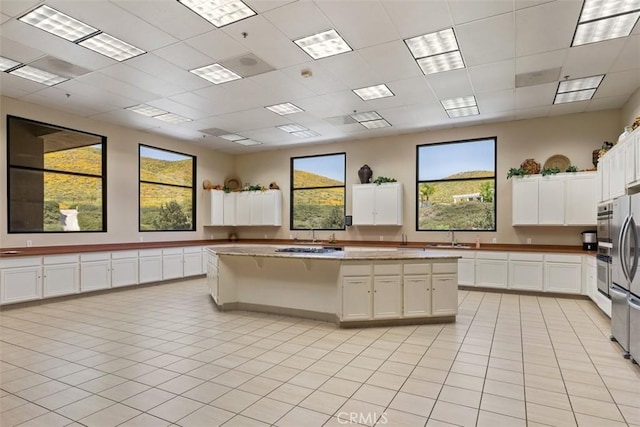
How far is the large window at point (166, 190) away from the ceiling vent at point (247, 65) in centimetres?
449

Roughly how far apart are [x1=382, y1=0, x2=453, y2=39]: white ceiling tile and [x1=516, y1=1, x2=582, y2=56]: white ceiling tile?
77 cm

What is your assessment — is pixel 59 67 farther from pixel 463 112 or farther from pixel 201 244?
pixel 463 112

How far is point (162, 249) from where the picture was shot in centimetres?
793

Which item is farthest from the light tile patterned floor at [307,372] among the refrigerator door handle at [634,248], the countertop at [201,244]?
the countertop at [201,244]

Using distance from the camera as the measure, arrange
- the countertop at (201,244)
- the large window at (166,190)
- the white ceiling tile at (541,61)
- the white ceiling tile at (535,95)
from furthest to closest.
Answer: the large window at (166,190), the countertop at (201,244), the white ceiling tile at (535,95), the white ceiling tile at (541,61)

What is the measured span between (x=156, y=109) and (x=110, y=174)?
2.00 metres

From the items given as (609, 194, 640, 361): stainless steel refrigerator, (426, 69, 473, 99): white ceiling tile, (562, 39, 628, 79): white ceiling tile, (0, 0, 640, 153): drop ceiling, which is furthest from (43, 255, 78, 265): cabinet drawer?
(562, 39, 628, 79): white ceiling tile

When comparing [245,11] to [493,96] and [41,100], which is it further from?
[41,100]

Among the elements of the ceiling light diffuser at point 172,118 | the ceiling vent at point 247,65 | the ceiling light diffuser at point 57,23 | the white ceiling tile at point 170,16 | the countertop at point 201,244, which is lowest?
the countertop at point 201,244

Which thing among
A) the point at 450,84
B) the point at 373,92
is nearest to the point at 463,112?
the point at 450,84

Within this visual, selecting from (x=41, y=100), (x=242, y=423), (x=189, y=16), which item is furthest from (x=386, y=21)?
(x=41, y=100)

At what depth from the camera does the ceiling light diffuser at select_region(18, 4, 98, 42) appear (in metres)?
3.68

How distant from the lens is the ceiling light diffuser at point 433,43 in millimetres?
4059

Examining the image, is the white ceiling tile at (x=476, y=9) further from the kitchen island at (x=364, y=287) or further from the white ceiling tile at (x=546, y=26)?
the kitchen island at (x=364, y=287)
